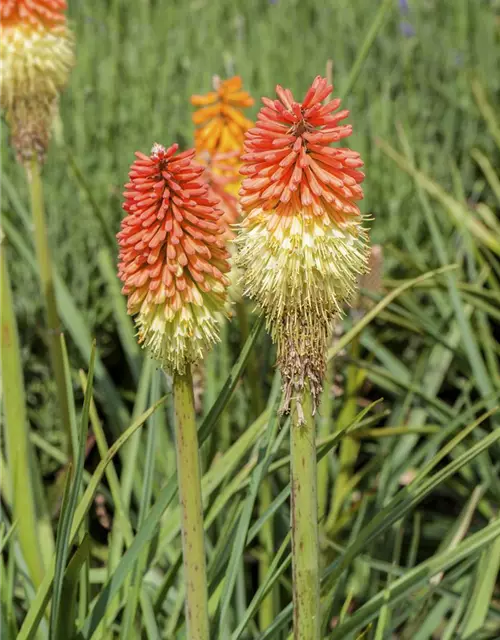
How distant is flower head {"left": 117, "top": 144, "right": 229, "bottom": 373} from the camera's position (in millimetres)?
1220

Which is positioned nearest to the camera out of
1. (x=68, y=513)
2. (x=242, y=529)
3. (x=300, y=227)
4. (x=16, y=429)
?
(x=300, y=227)

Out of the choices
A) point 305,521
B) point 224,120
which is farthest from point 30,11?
point 305,521

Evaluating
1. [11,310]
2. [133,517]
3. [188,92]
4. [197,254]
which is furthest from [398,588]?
[188,92]

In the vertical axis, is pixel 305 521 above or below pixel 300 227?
below

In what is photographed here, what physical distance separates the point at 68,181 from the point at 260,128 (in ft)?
7.51

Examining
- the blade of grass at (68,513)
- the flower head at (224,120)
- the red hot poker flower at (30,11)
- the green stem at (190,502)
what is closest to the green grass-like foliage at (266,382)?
the blade of grass at (68,513)

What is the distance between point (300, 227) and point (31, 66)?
1157 mm

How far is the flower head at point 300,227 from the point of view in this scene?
1.18 m

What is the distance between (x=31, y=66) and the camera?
6.96ft

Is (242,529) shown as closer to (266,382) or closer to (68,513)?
(68,513)

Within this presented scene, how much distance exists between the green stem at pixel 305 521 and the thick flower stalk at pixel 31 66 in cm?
120

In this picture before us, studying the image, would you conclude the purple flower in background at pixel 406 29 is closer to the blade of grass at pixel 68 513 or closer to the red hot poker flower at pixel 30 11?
the red hot poker flower at pixel 30 11

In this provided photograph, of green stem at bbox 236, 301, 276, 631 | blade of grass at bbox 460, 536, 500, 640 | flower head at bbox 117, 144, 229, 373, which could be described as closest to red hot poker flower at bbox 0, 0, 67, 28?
green stem at bbox 236, 301, 276, 631

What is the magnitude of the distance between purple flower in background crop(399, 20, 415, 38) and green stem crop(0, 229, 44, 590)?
335cm
